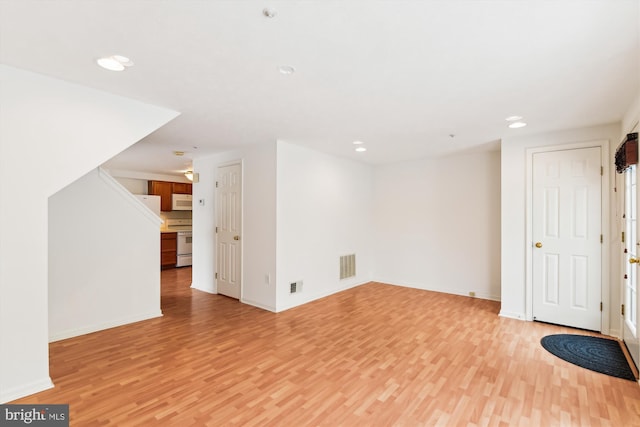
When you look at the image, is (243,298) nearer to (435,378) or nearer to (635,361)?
(435,378)

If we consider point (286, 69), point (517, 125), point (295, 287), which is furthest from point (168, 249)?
point (517, 125)

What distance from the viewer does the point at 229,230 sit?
16.4ft

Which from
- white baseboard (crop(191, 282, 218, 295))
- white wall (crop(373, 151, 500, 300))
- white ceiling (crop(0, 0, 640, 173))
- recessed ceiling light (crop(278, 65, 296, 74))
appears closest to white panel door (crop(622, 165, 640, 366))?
white ceiling (crop(0, 0, 640, 173))

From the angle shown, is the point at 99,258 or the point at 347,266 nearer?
the point at 99,258

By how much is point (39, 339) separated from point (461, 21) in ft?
11.6

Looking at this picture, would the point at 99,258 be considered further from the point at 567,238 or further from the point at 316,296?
the point at 567,238

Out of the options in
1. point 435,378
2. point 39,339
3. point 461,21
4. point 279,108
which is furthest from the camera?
point 279,108

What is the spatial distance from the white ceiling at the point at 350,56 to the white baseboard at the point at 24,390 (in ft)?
7.46

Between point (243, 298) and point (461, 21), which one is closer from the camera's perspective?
point (461, 21)

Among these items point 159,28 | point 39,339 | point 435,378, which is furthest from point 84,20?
point 435,378

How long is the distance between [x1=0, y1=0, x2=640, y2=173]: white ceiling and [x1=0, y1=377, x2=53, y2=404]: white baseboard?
2.27 metres

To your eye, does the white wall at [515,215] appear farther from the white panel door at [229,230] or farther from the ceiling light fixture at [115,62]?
the ceiling light fixture at [115,62]

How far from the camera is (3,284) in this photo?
214 cm

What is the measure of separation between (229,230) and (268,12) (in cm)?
387
